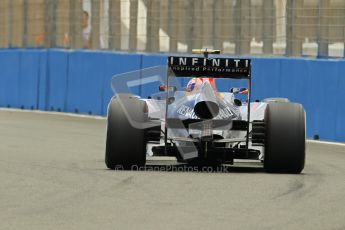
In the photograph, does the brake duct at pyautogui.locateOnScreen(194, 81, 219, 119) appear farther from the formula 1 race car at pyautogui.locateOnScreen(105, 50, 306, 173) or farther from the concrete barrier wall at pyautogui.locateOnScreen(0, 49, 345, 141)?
the concrete barrier wall at pyautogui.locateOnScreen(0, 49, 345, 141)

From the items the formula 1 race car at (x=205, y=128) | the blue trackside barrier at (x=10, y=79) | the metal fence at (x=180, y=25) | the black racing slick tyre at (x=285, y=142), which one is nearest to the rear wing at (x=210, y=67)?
the formula 1 race car at (x=205, y=128)

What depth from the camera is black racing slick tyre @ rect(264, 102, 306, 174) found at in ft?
44.7

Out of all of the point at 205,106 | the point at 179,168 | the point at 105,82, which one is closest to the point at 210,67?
the point at 205,106

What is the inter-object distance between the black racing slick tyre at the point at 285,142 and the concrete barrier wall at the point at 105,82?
6236 millimetres

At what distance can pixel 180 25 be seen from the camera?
25.6m

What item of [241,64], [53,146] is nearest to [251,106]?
[241,64]

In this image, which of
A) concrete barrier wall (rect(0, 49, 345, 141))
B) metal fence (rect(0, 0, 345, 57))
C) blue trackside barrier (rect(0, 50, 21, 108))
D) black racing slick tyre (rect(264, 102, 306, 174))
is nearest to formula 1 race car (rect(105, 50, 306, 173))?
black racing slick tyre (rect(264, 102, 306, 174))

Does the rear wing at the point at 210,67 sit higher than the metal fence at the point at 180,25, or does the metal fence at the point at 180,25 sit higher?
the metal fence at the point at 180,25

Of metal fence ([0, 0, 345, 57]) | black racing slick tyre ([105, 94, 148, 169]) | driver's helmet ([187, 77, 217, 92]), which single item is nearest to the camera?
black racing slick tyre ([105, 94, 148, 169])

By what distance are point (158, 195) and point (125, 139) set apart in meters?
2.53

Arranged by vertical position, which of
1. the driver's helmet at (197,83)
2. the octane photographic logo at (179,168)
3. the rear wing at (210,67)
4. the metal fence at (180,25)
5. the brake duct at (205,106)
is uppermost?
the metal fence at (180,25)

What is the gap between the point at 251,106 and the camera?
14.8m

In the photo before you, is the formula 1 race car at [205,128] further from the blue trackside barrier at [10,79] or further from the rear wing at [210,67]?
the blue trackside barrier at [10,79]

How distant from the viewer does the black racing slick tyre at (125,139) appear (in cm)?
1357
